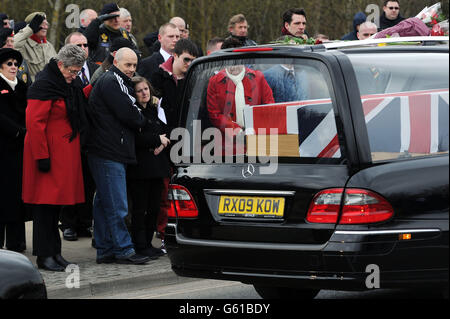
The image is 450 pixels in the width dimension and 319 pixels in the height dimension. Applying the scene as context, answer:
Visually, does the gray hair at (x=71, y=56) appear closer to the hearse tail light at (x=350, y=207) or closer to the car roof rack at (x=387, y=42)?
the car roof rack at (x=387, y=42)

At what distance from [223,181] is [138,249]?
3763mm

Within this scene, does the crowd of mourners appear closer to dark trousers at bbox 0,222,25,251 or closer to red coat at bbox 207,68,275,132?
dark trousers at bbox 0,222,25,251

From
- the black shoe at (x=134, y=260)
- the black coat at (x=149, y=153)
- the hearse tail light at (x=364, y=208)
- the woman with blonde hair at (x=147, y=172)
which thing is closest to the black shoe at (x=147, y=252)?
the woman with blonde hair at (x=147, y=172)

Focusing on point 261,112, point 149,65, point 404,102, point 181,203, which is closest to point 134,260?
point 149,65

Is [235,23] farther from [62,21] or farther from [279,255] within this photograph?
[62,21]

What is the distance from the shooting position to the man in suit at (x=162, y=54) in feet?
38.9

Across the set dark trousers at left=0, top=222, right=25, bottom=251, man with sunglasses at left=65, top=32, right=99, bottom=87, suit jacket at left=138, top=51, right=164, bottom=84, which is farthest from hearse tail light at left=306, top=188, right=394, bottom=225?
man with sunglasses at left=65, top=32, right=99, bottom=87

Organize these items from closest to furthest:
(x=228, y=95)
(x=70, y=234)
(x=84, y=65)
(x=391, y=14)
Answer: (x=228, y=95) → (x=70, y=234) → (x=84, y=65) → (x=391, y=14)

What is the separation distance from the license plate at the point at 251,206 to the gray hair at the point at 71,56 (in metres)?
3.25

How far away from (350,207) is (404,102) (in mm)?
828

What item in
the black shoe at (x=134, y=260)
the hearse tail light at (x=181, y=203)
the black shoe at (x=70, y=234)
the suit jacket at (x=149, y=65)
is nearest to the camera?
the hearse tail light at (x=181, y=203)

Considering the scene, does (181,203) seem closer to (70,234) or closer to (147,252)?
(147,252)

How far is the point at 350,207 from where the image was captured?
255 inches
